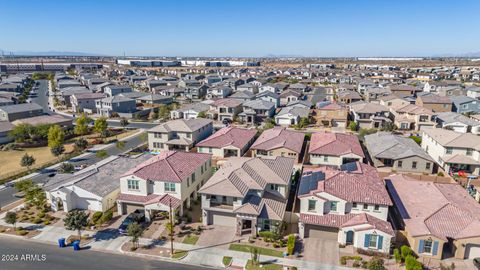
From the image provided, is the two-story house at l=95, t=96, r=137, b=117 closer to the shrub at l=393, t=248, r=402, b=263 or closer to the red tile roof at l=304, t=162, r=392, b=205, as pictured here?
the red tile roof at l=304, t=162, r=392, b=205

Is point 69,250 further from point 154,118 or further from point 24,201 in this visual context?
point 154,118

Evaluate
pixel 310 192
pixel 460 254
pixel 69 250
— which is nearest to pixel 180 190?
pixel 69 250

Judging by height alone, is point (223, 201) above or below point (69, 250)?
above

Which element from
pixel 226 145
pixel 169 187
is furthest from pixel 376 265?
pixel 226 145

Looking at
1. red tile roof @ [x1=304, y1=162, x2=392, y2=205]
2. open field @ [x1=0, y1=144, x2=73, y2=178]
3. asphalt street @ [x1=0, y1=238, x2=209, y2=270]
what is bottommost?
asphalt street @ [x1=0, y1=238, x2=209, y2=270]

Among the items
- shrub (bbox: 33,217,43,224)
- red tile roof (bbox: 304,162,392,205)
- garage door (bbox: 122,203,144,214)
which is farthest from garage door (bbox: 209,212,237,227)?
shrub (bbox: 33,217,43,224)

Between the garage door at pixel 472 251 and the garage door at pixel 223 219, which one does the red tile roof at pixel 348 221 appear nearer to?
the garage door at pixel 472 251

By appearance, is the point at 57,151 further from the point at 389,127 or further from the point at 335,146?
the point at 389,127
